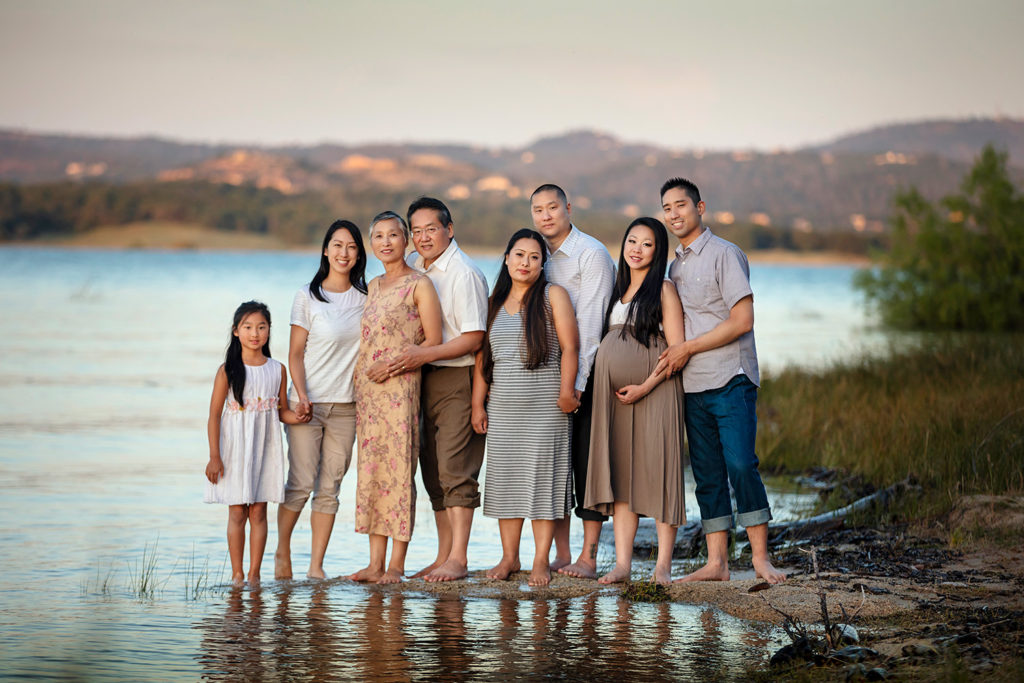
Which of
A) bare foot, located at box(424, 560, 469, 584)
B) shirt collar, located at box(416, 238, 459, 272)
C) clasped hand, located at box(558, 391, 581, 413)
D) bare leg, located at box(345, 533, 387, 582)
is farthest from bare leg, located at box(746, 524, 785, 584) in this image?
shirt collar, located at box(416, 238, 459, 272)

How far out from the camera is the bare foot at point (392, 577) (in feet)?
21.9

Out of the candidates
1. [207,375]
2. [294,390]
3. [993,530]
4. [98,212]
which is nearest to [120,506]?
[294,390]

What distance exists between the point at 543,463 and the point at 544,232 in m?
1.38

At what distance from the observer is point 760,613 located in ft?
19.2

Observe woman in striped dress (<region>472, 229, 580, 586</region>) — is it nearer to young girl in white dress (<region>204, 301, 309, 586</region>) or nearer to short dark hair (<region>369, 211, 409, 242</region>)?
short dark hair (<region>369, 211, 409, 242</region>)

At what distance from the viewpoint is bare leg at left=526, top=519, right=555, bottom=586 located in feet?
21.3

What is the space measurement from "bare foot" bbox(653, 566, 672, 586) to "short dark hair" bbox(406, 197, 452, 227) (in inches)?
94.4

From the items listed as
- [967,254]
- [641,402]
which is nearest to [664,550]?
[641,402]

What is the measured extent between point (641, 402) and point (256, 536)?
250 centimetres

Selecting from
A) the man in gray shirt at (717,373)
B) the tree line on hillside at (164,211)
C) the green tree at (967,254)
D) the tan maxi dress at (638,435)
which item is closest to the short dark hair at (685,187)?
the man in gray shirt at (717,373)

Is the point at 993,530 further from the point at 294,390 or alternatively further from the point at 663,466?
the point at 294,390

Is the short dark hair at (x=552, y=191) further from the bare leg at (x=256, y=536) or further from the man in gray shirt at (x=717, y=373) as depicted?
the bare leg at (x=256, y=536)

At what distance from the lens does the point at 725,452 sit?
251 inches

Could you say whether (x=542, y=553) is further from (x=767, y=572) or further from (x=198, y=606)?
(x=198, y=606)
